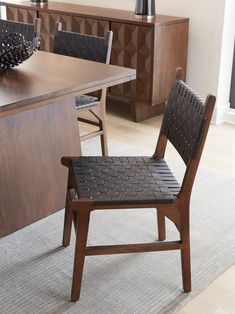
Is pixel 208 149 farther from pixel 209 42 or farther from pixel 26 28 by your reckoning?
pixel 26 28

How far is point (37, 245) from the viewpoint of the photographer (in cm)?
231

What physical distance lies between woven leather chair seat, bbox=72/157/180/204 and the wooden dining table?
31 cm

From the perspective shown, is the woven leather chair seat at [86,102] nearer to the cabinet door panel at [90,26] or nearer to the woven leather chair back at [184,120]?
the woven leather chair back at [184,120]

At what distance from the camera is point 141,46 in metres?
3.71

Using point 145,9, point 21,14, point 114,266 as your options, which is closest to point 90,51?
point 145,9

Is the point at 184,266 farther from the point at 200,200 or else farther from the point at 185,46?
the point at 185,46

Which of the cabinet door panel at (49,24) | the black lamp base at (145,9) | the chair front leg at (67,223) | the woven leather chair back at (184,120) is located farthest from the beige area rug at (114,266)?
the cabinet door panel at (49,24)

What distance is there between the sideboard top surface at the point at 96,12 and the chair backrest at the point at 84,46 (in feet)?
2.65

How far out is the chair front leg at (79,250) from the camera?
1.80 meters

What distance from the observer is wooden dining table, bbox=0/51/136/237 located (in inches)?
81.0

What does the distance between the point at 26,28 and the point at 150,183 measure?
64.7 inches

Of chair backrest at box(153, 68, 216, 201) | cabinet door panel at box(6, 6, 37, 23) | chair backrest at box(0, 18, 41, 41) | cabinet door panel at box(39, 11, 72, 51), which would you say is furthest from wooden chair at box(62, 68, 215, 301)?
cabinet door panel at box(6, 6, 37, 23)

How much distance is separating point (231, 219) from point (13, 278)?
1142 mm

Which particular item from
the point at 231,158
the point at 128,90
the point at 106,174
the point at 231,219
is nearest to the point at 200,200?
the point at 231,219
